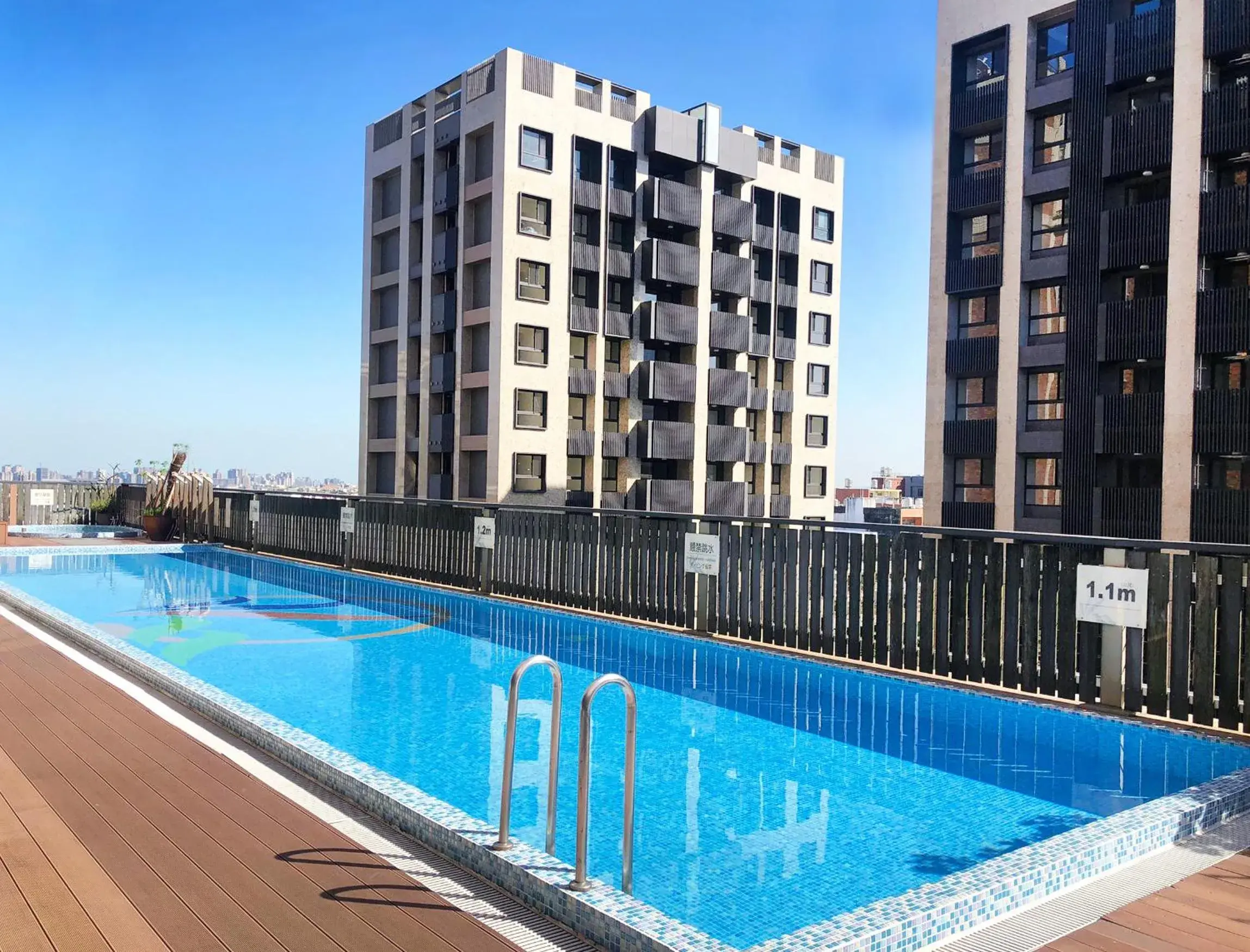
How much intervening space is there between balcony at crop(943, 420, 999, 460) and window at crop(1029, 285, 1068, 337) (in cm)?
337

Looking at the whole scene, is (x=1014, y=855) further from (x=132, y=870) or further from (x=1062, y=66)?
(x=1062, y=66)

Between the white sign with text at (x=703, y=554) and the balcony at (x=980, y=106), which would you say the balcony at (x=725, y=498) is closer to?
the balcony at (x=980, y=106)

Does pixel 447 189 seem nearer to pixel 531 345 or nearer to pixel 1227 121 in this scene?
pixel 531 345

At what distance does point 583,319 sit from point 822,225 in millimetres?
16750

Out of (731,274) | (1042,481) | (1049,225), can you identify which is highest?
(731,274)

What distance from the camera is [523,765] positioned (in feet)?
23.2

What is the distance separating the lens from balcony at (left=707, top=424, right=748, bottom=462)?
42.5m

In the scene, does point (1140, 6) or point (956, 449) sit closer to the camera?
point (1140, 6)

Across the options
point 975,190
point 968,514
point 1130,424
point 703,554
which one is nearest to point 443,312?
point 975,190

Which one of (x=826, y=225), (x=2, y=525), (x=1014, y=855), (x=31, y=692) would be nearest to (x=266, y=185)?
(x=2, y=525)

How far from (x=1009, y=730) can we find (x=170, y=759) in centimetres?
621

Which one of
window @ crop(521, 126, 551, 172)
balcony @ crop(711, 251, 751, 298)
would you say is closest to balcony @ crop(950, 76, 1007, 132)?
balcony @ crop(711, 251, 751, 298)

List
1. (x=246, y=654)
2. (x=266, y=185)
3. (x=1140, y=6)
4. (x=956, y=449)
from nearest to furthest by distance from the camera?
(x=246, y=654) < (x=1140, y=6) < (x=956, y=449) < (x=266, y=185)

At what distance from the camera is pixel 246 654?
11.5 metres
